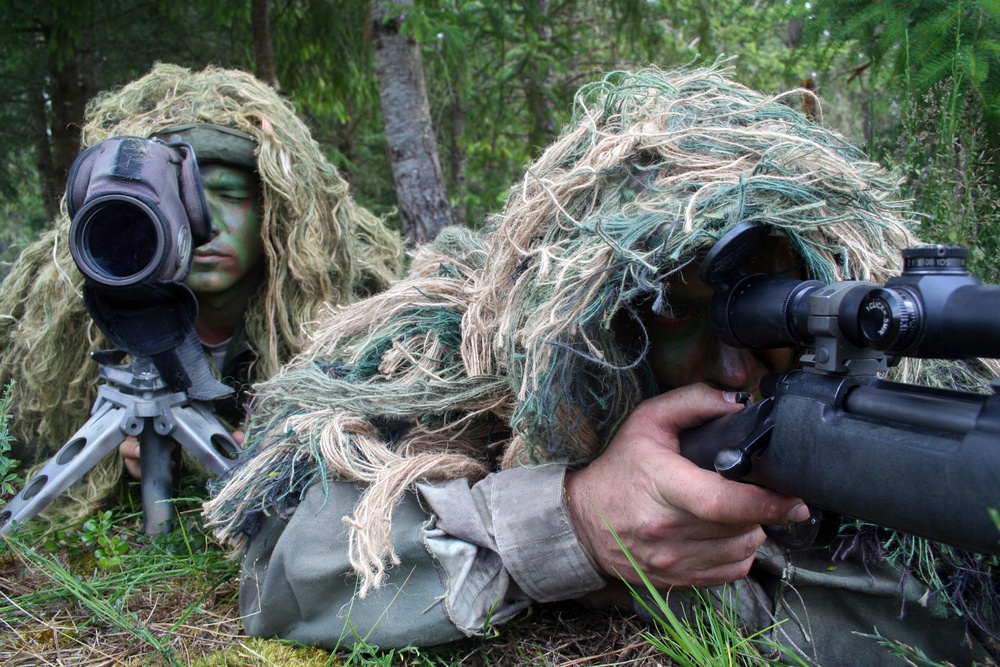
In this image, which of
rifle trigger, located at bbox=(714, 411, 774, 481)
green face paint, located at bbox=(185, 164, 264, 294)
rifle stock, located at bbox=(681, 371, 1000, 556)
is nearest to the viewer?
rifle stock, located at bbox=(681, 371, 1000, 556)

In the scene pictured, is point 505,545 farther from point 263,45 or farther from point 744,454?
point 263,45

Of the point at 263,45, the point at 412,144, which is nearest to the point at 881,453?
the point at 412,144

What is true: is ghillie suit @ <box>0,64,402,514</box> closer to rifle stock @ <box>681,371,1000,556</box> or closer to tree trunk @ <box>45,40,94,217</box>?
rifle stock @ <box>681,371,1000,556</box>

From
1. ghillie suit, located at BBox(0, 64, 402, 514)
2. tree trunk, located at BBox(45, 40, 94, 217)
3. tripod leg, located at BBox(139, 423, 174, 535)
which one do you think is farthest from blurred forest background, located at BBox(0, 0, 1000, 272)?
tripod leg, located at BBox(139, 423, 174, 535)

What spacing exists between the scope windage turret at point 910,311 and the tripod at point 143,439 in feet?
5.07

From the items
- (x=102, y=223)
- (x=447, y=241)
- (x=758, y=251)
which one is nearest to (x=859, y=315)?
(x=758, y=251)

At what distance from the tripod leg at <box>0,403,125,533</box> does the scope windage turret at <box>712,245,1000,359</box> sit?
177cm

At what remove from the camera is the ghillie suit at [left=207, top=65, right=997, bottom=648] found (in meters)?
1.24

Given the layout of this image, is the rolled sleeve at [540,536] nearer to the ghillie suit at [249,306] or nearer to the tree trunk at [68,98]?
the ghillie suit at [249,306]

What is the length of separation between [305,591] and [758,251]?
106 centimetres

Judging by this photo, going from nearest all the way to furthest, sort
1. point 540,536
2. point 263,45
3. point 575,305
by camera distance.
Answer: point 575,305
point 540,536
point 263,45

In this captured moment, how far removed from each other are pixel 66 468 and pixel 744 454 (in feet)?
5.87

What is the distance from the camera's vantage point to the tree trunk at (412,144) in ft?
11.5

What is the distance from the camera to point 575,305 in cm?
125
